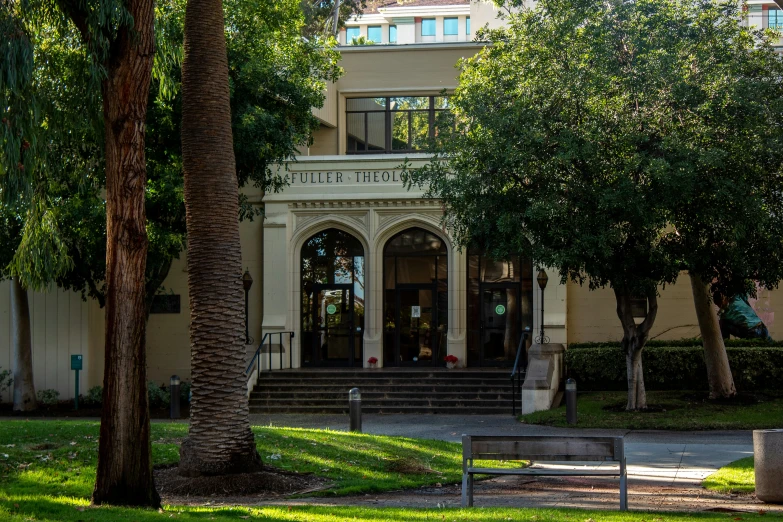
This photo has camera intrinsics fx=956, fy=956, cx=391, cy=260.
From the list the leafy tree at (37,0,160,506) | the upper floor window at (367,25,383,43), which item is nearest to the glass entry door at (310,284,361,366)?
the leafy tree at (37,0,160,506)

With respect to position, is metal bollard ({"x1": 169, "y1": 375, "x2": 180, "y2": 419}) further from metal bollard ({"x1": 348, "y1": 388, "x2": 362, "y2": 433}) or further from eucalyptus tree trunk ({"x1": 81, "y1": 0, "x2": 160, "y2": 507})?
eucalyptus tree trunk ({"x1": 81, "y1": 0, "x2": 160, "y2": 507})

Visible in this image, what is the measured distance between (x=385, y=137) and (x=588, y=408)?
549 inches

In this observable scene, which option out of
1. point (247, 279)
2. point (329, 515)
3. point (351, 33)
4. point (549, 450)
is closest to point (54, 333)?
point (247, 279)

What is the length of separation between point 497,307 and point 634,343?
747 cm

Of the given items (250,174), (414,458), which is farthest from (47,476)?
(250,174)

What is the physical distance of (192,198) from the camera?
468 inches

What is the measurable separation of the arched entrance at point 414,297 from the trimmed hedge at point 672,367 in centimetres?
421

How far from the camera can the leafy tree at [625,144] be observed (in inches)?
719

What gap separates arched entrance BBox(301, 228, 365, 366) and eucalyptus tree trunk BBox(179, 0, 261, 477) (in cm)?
1611

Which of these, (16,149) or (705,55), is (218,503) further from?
(705,55)

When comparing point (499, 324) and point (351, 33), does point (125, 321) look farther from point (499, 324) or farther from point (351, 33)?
point (351, 33)

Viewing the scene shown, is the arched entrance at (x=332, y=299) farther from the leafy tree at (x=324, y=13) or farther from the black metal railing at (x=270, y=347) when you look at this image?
the leafy tree at (x=324, y=13)

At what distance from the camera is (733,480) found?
12.0 m

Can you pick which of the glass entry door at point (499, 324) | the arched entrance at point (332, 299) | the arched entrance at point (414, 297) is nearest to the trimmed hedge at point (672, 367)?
the glass entry door at point (499, 324)
